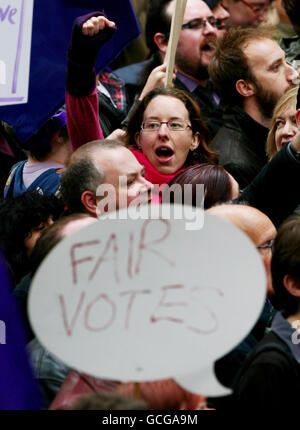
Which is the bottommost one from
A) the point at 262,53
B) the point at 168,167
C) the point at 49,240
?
the point at 168,167

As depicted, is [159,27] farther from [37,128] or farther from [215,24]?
[37,128]

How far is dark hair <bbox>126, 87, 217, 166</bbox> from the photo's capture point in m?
4.23

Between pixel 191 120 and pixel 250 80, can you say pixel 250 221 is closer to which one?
pixel 191 120

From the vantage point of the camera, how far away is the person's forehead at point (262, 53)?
15.5 feet

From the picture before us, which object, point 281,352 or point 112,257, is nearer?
point 112,257

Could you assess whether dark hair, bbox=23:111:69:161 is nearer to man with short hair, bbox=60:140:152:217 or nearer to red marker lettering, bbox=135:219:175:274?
man with short hair, bbox=60:140:152:217

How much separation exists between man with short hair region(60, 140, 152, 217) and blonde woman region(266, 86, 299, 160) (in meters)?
0.85

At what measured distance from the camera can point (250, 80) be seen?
475cm

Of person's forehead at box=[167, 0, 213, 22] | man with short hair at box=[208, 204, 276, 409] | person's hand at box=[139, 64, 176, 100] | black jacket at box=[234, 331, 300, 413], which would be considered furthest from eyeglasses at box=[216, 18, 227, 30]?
black jacket at box=[234, 331, 300, 413]

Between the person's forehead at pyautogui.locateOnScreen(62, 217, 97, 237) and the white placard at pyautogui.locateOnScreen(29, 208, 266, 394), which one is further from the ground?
the white placard at pyautogui.locateOnScreen(29, 208, 266, 394)

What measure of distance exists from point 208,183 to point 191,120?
71 centimetres

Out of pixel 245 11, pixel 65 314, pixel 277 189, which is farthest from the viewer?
pixel 245 11

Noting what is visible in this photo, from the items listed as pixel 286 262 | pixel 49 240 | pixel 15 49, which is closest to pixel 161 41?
pixel 15 49

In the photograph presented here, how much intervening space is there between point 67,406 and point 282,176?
1372 mm
